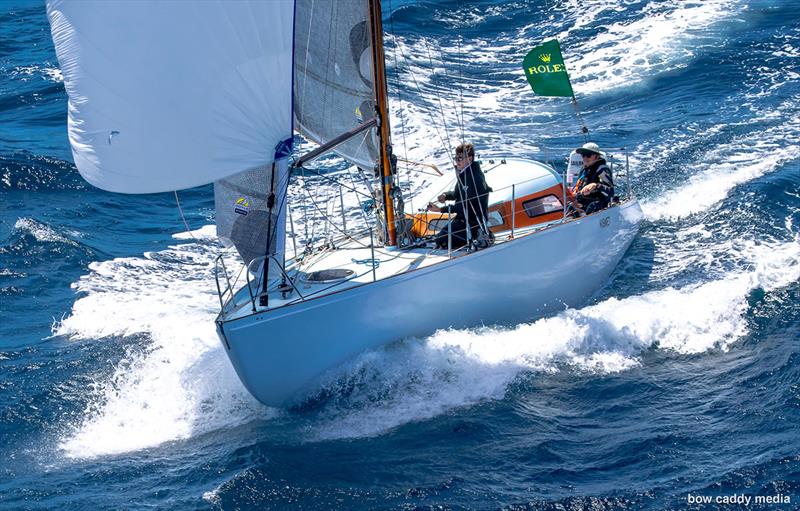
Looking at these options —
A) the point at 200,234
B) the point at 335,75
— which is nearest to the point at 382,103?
the point at 335,75

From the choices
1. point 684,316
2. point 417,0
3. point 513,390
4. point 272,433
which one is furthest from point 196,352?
point 417,0

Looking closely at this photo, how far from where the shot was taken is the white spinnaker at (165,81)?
7.95 meters

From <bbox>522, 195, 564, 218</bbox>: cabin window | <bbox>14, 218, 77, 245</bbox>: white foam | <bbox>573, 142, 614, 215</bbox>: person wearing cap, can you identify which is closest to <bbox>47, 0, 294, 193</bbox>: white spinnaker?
<bbox>522, 195, 564, 218</bbox>: cabin window

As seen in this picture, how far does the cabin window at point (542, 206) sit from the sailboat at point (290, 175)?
23 mm

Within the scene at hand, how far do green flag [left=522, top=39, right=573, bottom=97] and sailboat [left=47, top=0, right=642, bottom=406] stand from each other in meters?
1.01

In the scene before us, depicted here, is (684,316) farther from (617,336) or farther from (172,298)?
(172,298)

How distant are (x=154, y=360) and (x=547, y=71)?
6153 millimetres

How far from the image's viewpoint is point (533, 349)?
34.0ft

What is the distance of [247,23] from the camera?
816cm

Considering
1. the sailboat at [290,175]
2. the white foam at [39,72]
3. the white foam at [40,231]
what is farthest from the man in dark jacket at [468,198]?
the white foam at [39,72]

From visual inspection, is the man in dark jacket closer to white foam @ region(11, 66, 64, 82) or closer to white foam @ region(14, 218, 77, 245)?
white foam @ region(14, 218, 77, 245)

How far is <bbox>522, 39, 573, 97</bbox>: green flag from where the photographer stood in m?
12.4

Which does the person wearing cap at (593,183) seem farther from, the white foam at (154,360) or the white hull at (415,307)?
the white foam at (154,360)

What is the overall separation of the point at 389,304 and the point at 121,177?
2.98 metres
